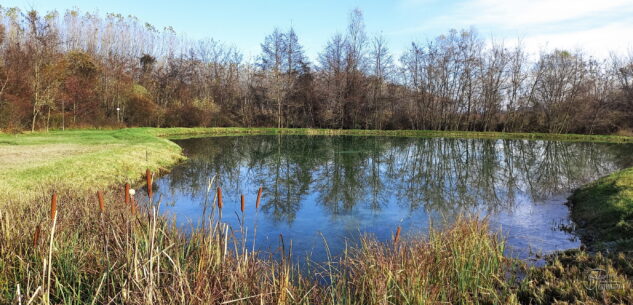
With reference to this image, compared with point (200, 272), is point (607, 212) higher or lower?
lower

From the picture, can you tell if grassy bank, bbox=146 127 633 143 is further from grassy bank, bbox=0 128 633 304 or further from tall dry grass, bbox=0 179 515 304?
tall dry grass, bbox=0 179 515 304

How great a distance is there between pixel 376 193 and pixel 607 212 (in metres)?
5.90

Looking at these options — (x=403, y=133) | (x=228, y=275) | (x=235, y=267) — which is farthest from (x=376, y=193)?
(x=403, y=133)

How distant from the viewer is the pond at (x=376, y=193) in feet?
24.9

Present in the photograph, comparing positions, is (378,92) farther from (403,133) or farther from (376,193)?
(376,193)

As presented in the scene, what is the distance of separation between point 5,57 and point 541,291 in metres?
35.0

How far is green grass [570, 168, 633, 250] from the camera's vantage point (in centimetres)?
669

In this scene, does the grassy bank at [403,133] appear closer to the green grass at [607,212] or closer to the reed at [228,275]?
the green grass at [607,212]

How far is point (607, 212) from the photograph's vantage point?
8.22 meters

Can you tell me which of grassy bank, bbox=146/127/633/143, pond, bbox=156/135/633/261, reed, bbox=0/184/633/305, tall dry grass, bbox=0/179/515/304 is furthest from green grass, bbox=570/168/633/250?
grassy bank, bbox=146/127/633/143

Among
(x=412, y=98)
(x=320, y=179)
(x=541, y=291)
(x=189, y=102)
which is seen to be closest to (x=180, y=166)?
(x=320, y=179)

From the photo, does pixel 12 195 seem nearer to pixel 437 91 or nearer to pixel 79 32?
pixel 437 91

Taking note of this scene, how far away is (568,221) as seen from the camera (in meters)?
8.72

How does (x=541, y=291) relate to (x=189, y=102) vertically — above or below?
below
